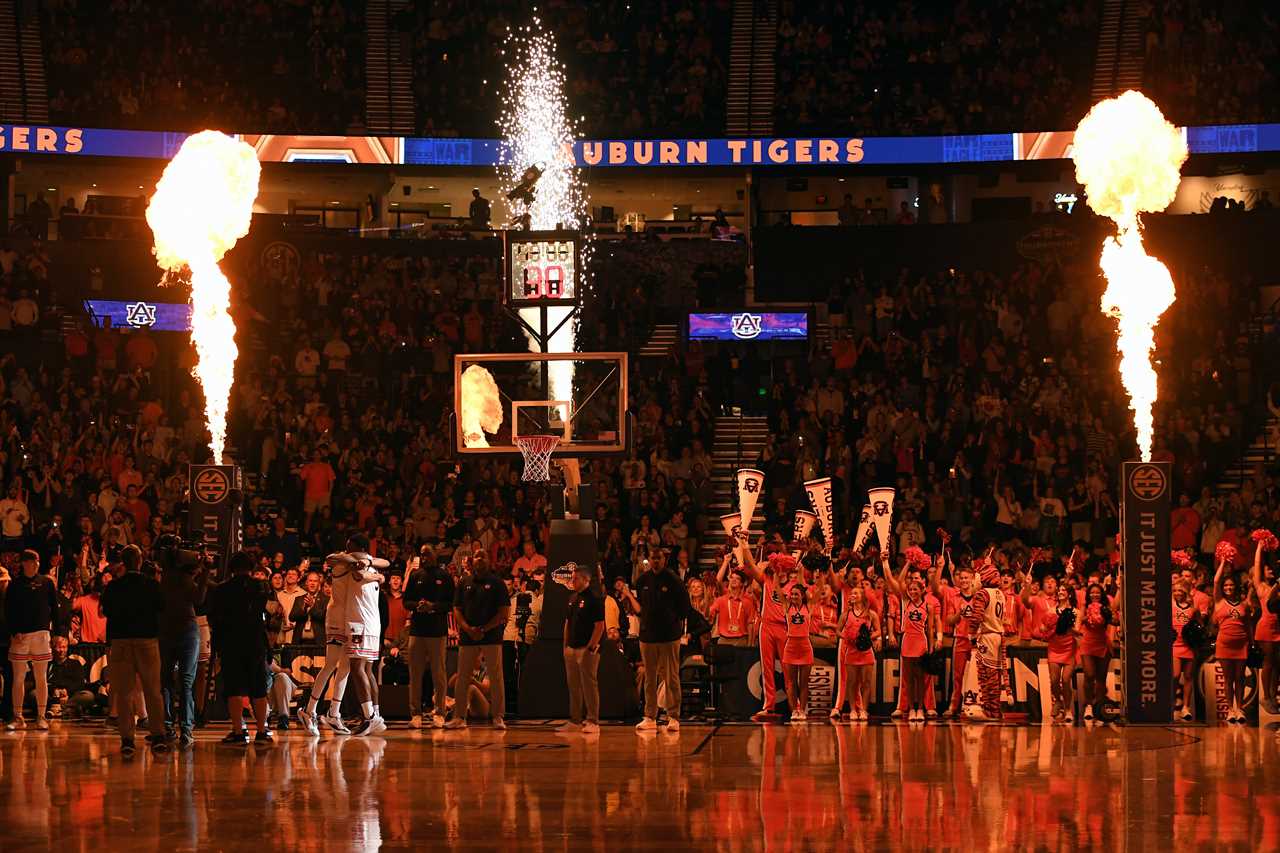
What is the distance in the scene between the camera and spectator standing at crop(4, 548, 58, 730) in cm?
1822

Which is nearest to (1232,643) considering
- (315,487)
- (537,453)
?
(537,453)

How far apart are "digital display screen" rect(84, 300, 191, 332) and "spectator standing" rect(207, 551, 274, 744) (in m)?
18.2

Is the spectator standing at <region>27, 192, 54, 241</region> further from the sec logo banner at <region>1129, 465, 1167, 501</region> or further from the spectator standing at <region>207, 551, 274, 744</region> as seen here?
the sec logo banner at <region>1129, 465, 1167, 501</region>

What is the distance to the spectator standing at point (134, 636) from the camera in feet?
51.7

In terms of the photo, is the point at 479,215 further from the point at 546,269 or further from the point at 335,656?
the point at 335,656

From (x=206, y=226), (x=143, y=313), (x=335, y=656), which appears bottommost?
(x=335, y=656)

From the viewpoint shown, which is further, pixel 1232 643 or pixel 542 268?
pixel 542 268

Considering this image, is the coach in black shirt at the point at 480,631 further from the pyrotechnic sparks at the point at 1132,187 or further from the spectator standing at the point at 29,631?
the pyrotechnic sparks at the point at 1132,187

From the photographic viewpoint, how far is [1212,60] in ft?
120

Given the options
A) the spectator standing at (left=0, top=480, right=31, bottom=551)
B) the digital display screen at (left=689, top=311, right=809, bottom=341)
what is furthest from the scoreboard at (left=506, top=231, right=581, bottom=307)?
the digital display screen at (left=689, top=311, right=809, bottom=341)

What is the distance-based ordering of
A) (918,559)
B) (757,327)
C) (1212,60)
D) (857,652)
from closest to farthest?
(857,652)
(918,559)
(757,327)
(1212,60)

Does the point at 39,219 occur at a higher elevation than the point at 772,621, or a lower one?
higher

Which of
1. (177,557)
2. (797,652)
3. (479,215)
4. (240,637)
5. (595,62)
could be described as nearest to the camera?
(240,637)

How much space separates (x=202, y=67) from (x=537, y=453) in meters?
21.4
